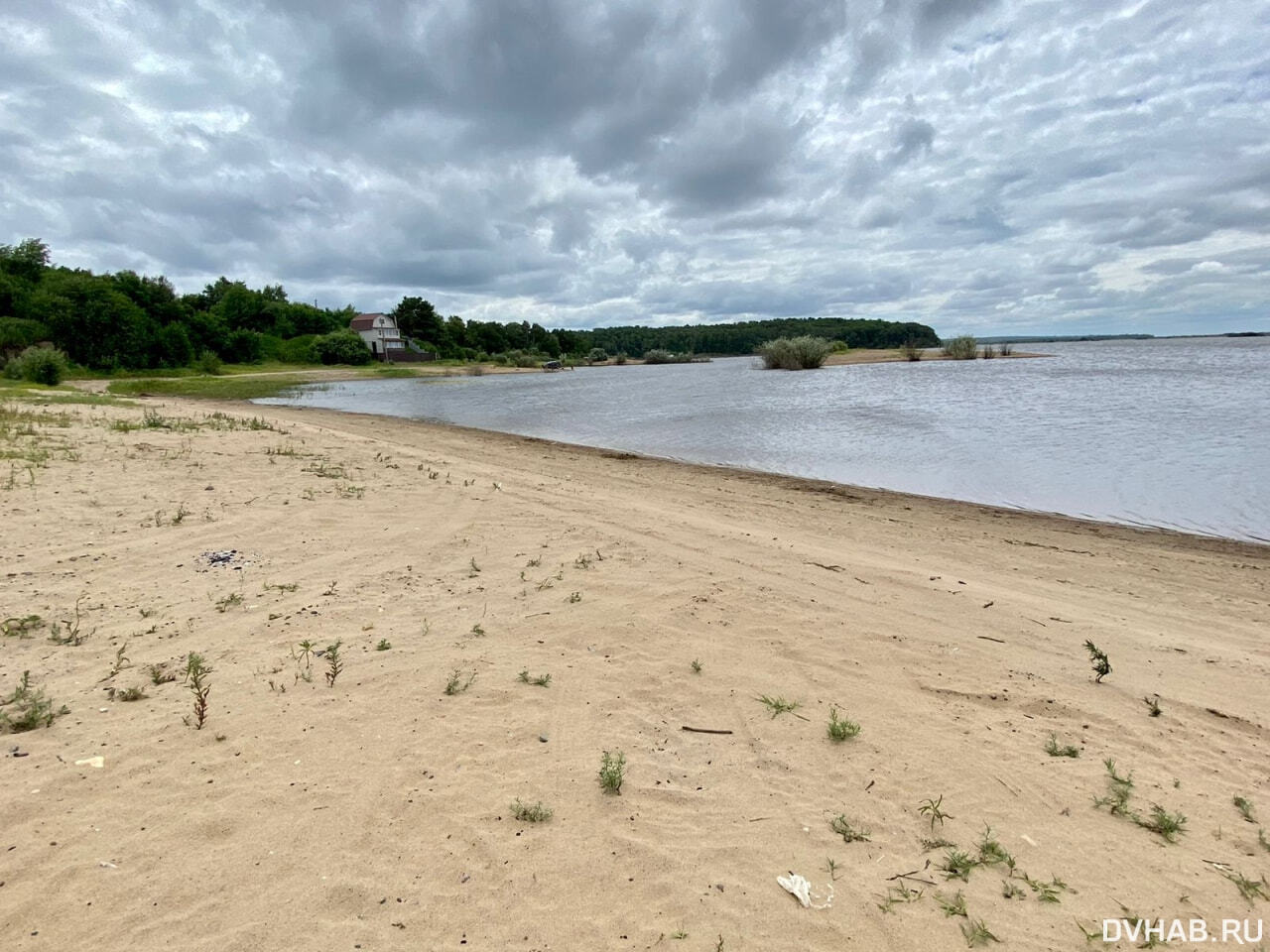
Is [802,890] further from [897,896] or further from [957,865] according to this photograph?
[957,865]

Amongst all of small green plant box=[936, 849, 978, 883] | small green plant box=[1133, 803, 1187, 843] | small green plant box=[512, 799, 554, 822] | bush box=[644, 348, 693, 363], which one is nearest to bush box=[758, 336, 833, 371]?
bush box=[644, 348, 693, 363]

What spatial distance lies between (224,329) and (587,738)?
3240 inches

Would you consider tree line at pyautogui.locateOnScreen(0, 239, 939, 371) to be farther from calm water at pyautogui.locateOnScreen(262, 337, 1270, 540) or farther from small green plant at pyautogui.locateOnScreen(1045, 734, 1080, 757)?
small green plant at pyautogui.locateOnScreen(1045, 734, 1080, 757)

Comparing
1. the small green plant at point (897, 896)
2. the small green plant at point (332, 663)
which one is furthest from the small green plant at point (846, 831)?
the small green plant at point (332, 663)

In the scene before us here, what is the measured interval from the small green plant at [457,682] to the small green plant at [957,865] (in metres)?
2.67

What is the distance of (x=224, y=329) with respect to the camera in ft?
229

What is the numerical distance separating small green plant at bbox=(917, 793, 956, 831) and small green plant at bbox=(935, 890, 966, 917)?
39cm

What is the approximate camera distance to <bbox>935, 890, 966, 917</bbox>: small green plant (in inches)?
94.3

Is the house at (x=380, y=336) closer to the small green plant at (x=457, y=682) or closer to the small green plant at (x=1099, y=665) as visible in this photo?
the small green plant at (x=457, y=682)

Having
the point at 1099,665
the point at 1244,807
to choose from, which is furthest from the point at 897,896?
the point at 1099,665

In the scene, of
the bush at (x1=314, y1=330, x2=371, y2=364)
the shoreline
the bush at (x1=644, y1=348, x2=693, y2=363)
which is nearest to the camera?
the shoreline

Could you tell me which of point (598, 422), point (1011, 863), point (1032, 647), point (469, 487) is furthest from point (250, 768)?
point (598, 422)

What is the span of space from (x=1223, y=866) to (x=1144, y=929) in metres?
0.62

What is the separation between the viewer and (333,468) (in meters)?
10.6
